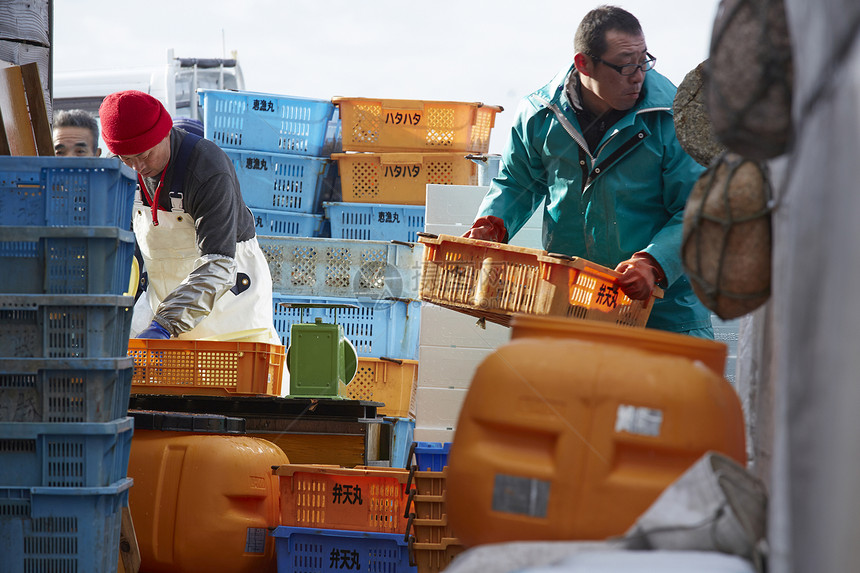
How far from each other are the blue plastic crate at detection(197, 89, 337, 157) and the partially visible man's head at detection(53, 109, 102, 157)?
1.16 metres

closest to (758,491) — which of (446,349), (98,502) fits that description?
(98,502)

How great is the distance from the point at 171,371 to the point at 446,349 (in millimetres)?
1384

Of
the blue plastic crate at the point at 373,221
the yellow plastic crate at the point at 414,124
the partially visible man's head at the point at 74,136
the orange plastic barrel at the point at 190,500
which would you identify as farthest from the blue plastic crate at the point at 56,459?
the yellow plastic crate at the point at 414,124

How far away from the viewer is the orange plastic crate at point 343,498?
12.5 feet

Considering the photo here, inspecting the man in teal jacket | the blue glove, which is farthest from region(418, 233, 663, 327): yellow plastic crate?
the blue glove

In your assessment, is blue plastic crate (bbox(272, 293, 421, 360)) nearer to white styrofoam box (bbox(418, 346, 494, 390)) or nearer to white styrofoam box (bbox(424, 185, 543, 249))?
white styrofoam box (bbox(424, 185, 543, 249))

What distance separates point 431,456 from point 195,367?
3.99 feet

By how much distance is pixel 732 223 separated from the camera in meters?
1.84

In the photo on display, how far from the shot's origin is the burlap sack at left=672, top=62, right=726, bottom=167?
2834 millimetres

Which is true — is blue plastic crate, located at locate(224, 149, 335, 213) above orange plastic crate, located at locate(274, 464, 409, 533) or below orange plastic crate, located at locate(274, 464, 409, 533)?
above

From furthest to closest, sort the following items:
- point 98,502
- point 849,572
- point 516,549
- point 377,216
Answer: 1. point 377,216
2. point 98,502
3. point 516,549
4. point 849,572

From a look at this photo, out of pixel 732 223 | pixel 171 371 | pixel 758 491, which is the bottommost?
pixel 171 371

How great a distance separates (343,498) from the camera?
384cm

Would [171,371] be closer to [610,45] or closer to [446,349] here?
[446,349]
